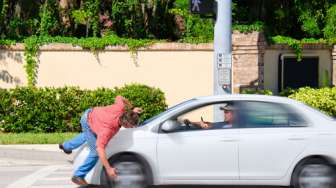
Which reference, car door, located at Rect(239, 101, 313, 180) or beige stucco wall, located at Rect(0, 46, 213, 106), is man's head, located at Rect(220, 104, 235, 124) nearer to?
car door, located at Rect(239, 101, 313, 180)

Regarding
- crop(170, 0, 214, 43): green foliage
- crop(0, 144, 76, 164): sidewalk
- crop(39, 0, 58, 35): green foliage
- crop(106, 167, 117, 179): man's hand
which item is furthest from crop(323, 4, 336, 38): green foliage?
crop(106, 167, 117, 179): man's hand

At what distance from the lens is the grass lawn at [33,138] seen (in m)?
17.5

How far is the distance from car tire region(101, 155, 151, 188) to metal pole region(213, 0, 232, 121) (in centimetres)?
600

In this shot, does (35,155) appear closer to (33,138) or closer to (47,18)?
(33,138)

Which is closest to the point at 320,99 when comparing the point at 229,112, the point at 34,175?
the point at 34,175

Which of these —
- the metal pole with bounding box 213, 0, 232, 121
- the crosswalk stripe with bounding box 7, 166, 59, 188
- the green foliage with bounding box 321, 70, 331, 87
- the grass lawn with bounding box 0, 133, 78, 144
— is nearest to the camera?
the crosswalk stripe with bounding box 7, 166, 59, 188

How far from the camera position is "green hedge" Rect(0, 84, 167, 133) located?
65.3 feet

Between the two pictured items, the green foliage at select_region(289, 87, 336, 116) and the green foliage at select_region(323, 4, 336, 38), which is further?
the green foliage at select_region(323, 4, 336, 38)

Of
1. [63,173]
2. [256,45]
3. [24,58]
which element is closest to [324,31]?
[256,45]

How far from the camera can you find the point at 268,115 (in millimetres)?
10906

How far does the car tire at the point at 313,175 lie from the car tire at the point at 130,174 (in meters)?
2.09

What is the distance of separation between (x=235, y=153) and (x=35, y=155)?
637 centimetres

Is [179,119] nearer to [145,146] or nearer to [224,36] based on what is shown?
[145,146]

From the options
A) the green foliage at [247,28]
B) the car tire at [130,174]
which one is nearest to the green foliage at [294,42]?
the green foliage at [247,28]
